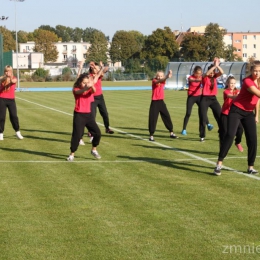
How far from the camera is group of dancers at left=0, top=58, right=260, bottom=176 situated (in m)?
10.4

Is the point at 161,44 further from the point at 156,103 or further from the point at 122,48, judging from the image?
the point at 156,103

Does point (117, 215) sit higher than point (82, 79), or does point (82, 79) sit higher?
point (82, 79)

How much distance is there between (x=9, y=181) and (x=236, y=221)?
13.6ft

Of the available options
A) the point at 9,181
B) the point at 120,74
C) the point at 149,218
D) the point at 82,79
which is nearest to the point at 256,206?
the point at 149,218

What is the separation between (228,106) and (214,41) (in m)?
85.6

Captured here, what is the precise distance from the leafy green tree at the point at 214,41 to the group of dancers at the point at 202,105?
80739mm

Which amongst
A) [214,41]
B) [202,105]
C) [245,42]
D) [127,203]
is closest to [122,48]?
[214,41]

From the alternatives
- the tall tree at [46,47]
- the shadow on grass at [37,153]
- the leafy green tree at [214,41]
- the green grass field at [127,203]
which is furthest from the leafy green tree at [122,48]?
the shadow on grass at [37,153]

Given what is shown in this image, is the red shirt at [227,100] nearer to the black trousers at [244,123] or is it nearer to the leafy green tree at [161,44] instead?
the black trousers at [244,123]

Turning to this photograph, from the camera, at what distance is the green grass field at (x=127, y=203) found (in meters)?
6.45

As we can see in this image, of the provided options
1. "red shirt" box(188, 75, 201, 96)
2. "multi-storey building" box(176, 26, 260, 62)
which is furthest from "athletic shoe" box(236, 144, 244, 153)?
"multi-storey building" box(176, 26, 260, 62)

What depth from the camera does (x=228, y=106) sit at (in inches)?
Answer: 510

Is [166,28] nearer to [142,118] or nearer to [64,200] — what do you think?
[142,118]

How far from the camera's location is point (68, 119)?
2194 cm
